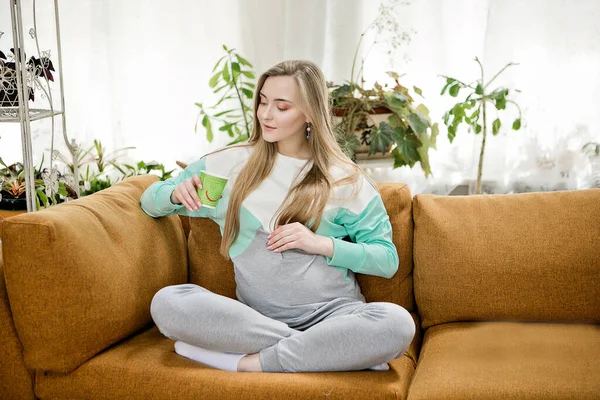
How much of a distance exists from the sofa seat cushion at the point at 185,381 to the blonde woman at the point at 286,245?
0.15ft

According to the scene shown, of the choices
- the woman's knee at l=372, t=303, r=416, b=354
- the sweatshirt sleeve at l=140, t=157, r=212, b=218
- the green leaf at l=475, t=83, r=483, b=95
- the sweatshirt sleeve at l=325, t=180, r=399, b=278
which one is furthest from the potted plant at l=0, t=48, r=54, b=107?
the green leaf at l=475, t=83, r=483, b=95

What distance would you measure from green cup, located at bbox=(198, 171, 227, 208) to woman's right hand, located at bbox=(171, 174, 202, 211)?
89mm

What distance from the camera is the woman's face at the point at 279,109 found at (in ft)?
6.64

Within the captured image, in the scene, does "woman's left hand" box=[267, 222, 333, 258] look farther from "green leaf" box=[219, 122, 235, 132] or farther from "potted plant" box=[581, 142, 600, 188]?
"potted plant" box=[581, 142, 600, 188]

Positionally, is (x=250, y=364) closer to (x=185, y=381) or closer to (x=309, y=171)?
(x=185, y=381)

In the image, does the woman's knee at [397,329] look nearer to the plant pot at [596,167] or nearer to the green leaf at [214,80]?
the plant pot at [596,167]

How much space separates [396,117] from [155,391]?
1.51m

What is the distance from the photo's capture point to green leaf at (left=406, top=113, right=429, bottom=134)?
2.80 metres

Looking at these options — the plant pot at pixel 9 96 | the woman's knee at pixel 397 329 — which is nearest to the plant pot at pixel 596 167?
the woman's knee at pixel 397 329

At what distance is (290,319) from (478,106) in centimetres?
141

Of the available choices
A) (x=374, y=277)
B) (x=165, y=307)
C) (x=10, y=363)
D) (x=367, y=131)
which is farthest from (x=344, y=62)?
(x=10, y=363)

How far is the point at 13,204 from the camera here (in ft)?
8.93

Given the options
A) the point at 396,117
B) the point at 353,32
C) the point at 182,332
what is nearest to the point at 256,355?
the point at 182,332

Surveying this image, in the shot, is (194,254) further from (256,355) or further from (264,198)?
(256,355)
